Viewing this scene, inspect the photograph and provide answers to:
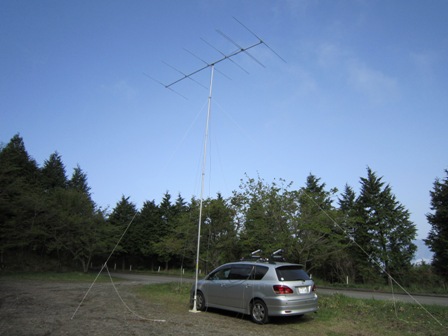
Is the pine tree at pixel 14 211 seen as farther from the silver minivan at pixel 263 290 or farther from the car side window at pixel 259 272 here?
the car side window at pixel 259 272

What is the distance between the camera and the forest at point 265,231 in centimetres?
2189

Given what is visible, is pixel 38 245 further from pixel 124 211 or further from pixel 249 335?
pixel 249 335

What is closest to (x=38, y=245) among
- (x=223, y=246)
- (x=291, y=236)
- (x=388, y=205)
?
(x=223, y=246)

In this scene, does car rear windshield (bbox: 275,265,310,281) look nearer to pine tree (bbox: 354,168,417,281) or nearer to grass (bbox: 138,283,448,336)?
grass (bbox: 138,283,448,336)

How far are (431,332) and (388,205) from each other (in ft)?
115

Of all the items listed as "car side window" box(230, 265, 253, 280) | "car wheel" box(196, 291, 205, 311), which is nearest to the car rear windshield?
"car side window" box(230, 265, 253, 280)

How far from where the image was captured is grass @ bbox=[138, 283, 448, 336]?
7.68 metres

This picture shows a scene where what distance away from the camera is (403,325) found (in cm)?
832

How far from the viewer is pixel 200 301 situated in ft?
33.7

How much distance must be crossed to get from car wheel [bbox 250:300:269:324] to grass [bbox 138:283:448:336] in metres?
0.23

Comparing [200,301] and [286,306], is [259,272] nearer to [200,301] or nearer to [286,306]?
[286,306]

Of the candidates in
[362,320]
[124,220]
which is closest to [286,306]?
[362,320]

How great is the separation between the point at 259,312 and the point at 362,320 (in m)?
Answer: 3.00

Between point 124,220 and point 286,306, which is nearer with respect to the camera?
point 286,306
